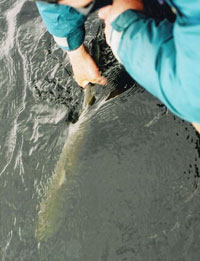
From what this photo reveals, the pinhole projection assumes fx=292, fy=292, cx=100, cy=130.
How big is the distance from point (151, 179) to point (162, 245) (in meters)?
0.44

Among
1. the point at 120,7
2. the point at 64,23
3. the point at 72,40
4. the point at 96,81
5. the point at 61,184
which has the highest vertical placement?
the point at 120,7

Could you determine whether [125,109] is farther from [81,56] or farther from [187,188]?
[187,188]

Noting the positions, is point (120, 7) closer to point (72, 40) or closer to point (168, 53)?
point (168, 53)

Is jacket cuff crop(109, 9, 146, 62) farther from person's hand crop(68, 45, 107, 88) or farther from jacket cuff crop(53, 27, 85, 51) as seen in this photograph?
person's hand crop(68, 45, 107, 88)

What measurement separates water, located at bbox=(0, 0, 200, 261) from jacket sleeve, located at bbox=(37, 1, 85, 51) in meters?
0.41

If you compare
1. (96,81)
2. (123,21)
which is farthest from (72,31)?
(123,21)

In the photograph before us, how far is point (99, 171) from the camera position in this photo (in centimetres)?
218

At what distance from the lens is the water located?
1960 millimetres

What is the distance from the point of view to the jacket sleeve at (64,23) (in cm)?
183

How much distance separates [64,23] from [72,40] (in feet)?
0.66

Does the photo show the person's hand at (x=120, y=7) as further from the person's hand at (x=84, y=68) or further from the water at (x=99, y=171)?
the water at (x=99, y=171)

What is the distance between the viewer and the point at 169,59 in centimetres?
122

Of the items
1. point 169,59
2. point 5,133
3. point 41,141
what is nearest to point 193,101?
point 169,59

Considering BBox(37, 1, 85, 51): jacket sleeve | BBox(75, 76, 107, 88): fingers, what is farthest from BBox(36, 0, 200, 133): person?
BBox(75, 76, 107, 88): fingers
